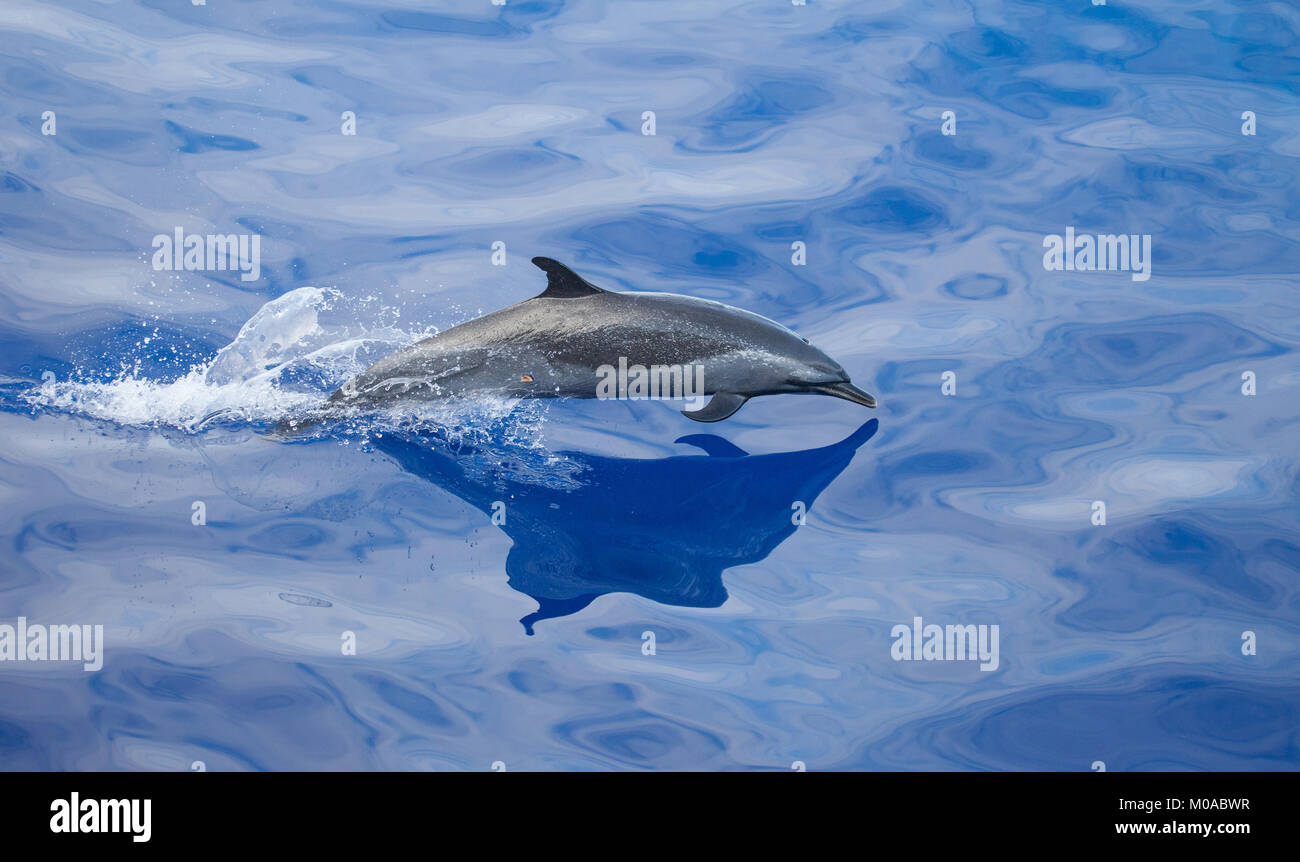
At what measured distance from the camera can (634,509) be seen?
729 centimetres

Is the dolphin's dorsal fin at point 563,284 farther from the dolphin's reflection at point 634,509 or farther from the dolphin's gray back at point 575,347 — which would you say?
the dolphin's reflection at point 634,509

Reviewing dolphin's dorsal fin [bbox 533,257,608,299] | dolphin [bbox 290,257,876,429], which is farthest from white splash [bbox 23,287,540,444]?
dolphin's dorsal fin [bbox 533,257,608,299]

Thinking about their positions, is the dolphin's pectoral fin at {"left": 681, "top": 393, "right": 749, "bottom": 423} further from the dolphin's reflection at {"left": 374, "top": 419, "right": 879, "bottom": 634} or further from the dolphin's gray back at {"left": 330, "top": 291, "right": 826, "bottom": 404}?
the dolphin's reflection at {"left": 374, "top": 419, "right": 879, "bottom": 634}

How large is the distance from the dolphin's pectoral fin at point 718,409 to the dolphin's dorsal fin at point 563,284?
3.20 ft

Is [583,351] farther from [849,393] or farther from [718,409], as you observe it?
[849,393]

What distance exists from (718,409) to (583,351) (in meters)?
0.94

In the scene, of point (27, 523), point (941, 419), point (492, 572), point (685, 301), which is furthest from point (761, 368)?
point (27, 523)

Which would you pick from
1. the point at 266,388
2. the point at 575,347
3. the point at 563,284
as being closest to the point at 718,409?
the point at 575,347

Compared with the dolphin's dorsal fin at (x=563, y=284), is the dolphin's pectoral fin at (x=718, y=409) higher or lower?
lower

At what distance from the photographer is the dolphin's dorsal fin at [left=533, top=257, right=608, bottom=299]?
7.41 meters

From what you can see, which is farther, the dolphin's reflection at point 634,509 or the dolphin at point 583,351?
the dolphin at point 583,351

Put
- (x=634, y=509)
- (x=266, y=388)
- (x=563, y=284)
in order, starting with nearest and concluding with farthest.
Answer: (x=634, y=509)
(x=563, y=284)
(x=266, y=388)

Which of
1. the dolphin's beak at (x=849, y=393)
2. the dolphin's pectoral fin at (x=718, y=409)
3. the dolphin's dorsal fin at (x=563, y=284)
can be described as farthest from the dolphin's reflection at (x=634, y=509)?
the dolphin's dorsal fin at (x=563, y=284)

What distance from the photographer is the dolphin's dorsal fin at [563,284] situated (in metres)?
7.41
